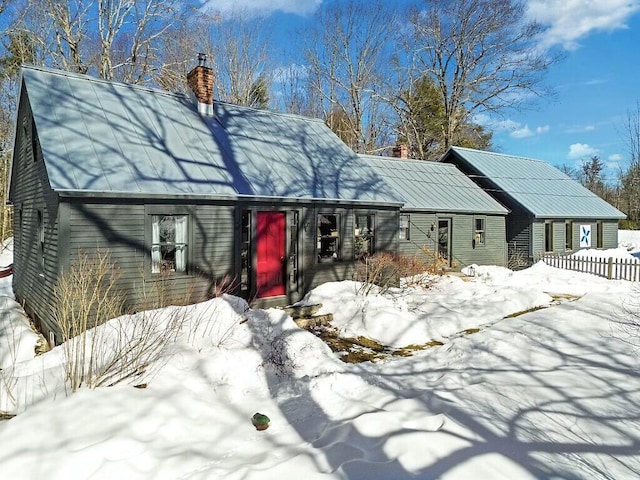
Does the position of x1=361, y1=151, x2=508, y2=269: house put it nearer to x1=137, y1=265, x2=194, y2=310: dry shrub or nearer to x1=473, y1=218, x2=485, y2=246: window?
x1=473, y1=218, x2=485, y2=246: window


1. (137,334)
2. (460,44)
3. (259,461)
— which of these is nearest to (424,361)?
(259,461)

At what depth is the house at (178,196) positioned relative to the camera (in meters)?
8.41

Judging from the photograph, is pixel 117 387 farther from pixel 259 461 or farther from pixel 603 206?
pixel 603 206

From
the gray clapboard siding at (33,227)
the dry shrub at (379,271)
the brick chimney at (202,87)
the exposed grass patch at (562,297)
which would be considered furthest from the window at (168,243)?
the exposed grass patch at (562,297)

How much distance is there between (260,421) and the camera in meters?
4.82

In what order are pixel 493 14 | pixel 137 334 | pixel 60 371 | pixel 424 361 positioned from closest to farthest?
pixel 60 371 < pixel 137 334 < pixel 424 361 < pixel 493 14

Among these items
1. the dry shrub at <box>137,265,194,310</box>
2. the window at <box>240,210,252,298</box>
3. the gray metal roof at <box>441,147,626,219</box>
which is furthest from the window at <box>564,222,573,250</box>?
the dry shrub at <box>137,265,194,310</box>

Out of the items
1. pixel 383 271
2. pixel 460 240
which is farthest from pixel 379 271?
pixel 460 240

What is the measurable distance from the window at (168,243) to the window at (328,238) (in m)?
3.88

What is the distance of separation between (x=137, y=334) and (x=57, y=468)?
2694mm

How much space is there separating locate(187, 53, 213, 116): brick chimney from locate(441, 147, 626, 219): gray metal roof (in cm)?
1502

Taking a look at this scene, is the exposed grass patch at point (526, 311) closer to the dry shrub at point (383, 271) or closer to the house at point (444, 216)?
the dry shrub at point (383, 271)

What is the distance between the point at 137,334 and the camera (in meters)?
6.40

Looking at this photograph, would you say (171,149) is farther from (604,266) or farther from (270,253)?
(604,266)
